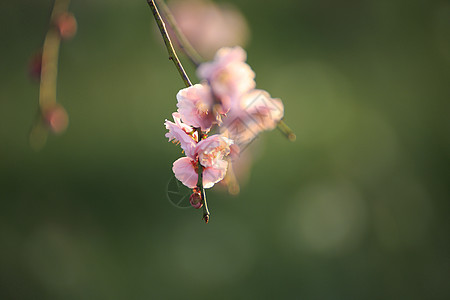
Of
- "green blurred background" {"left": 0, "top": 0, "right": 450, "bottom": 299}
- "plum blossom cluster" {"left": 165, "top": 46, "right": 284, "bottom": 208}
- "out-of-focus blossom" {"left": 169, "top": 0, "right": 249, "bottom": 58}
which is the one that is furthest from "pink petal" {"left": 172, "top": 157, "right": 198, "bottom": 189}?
"green blurred background" {"left": 0, "top": 0, "right": 450, "bottom": 299}

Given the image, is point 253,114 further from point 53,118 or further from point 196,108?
point 53,118

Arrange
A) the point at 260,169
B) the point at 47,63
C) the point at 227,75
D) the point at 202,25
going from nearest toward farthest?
the point at 227,75, the point at 47,63, the point at 202,25, the point at 260,169

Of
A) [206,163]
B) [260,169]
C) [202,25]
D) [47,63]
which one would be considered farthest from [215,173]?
[260,169]

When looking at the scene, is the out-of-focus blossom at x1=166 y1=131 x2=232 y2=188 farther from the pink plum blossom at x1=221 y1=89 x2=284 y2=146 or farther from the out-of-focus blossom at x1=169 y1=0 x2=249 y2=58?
the out-of-focus blossom at x1=169 y1=0 x2=249 y2=58

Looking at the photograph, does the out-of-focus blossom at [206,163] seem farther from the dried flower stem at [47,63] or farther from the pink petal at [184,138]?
the dried flower stem at [47,63]

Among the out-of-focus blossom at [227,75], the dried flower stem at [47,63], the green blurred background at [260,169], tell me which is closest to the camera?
the out-of-focus blossom at [227,75]

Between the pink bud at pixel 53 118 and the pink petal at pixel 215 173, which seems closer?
the pink petal at pixel 215 173

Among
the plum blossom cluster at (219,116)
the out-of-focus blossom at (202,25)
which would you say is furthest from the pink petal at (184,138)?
the out-of-focus blossom at (202,25)
